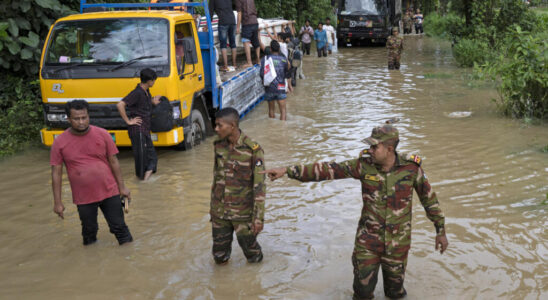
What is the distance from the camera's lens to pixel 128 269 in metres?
4.95

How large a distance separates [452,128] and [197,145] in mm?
4459

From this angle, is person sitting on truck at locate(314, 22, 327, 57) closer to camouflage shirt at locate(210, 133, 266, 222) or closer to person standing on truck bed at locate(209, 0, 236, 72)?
person standing on truck bed at locate(209, 0, 236, 72)

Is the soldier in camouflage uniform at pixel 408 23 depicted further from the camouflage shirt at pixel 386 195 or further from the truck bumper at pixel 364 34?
the camouflage shirt at pixel 386 195

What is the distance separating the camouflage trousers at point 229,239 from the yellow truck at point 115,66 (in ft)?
11.5

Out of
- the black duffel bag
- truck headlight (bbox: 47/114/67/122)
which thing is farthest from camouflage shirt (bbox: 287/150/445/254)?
truck headlight (bbox: 47/114/67/122)

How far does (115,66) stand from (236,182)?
4.18 m

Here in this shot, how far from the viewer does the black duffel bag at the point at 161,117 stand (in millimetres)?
7728

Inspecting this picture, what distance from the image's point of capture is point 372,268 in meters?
3.92

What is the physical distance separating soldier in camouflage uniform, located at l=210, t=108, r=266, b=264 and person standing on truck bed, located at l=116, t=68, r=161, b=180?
118 inches

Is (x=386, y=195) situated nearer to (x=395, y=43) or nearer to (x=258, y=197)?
(x=258, y=197)

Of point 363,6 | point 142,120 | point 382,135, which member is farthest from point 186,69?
point 363,6

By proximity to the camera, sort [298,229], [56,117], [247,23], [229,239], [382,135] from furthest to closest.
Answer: [247,23] < [56,117] < [298,229] < [229,239] < [382,135]

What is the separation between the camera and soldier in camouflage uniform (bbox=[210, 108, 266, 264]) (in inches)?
173

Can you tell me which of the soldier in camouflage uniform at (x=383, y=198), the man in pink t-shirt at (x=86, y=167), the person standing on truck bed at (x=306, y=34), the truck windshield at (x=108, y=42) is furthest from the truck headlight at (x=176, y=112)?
the person standing on truck bed at (x=306, y=34)
